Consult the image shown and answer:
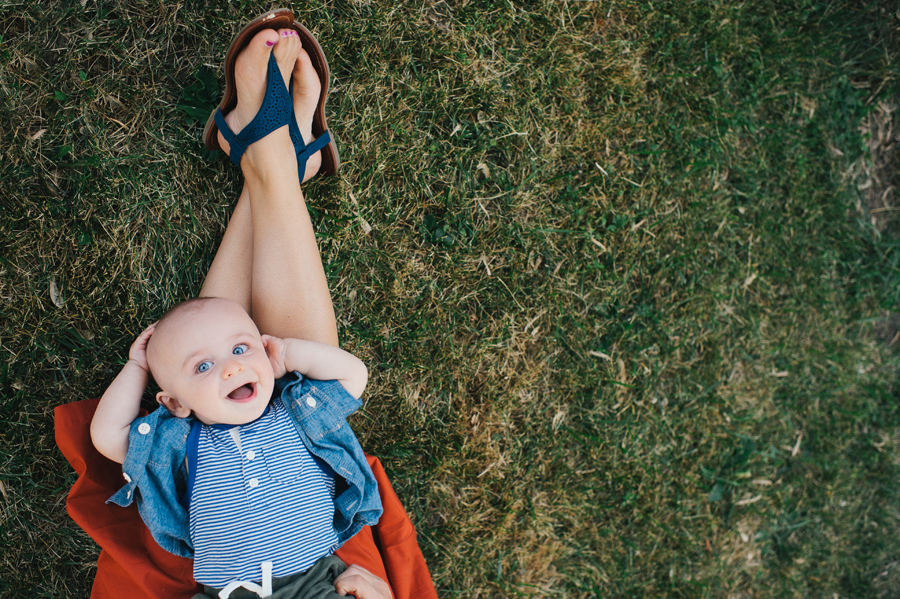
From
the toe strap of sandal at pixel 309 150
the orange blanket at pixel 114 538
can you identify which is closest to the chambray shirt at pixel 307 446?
the orange blanket at pixel 114 538

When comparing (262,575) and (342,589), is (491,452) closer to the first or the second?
(342,589)

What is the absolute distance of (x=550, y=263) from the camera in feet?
10.3

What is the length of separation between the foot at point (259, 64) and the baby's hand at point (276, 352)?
74cm

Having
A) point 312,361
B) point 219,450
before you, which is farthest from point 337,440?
point 219,450

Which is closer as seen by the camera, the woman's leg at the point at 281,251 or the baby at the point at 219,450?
the baby at the point at 219,450

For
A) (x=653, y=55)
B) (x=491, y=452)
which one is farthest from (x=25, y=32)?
(x=653, y=55)

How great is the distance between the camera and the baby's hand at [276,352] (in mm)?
2279

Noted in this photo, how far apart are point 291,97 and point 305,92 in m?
0.08

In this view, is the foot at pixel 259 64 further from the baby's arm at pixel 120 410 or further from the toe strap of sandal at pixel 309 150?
the baby's arm at pixel 120 410

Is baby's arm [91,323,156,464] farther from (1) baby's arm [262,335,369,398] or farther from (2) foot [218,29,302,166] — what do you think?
(2) foot [218,29,302,166]

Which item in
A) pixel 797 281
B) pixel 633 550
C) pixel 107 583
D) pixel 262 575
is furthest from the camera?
pixel 797 281

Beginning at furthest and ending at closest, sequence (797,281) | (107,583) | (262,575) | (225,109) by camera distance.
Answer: (797,281)
(225,109)
(107,583)
(262,575)

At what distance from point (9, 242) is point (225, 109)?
3.39 feet

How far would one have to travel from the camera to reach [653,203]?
10.8 feet
